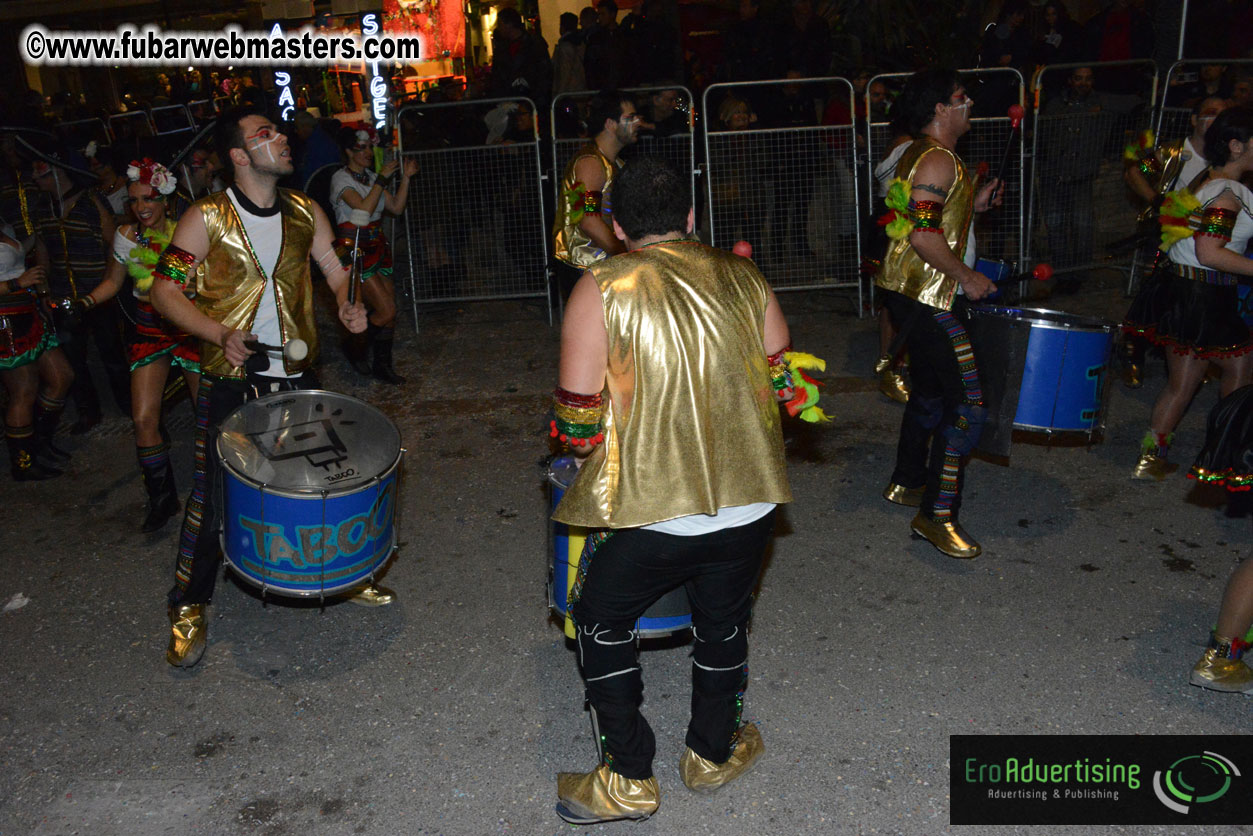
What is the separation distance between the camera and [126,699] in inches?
145

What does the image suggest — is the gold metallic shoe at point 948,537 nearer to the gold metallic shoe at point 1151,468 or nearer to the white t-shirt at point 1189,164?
the gold metallic shoe at point 1151,468

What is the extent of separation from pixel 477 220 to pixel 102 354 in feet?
10.6

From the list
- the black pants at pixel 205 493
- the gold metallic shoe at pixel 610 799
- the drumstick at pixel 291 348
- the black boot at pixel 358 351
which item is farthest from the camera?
the black boot at pixel 358 351

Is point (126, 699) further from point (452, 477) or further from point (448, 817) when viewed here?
point (452, 477)

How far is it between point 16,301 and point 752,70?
6.82 m

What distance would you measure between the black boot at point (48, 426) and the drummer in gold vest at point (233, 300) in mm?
2615

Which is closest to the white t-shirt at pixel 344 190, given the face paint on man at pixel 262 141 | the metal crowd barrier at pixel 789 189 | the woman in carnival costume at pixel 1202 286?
the metal crowd barrier at pixel 789 189

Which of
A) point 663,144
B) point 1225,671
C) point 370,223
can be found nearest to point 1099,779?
point 1225,671

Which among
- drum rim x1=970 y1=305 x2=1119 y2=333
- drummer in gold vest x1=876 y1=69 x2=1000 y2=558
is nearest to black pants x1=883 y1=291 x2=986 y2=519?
drummer in gold vest x1=876 y1=69 x2=1000 y2=558

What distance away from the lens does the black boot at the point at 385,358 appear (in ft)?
23.3

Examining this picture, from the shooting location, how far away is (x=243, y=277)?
3.72m

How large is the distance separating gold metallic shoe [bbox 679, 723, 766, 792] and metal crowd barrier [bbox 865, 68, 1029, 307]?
5.86 metres

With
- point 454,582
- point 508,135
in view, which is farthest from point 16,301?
point 508,135

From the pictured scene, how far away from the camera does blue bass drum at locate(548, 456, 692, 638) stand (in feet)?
10.8
